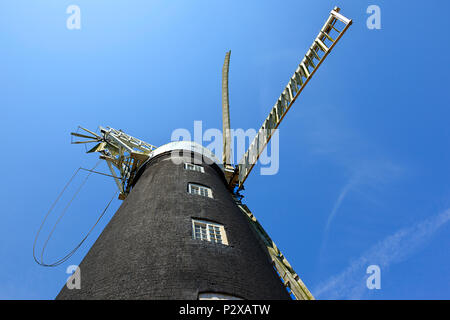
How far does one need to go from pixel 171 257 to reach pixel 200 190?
5.55 meters

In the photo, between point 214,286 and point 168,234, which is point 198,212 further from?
point 214,286

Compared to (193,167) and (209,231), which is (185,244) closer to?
(209,231)

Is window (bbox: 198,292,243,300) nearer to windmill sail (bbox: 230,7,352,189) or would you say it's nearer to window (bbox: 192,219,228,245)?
window (bbox: 192,219,228,245)

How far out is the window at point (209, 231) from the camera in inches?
434

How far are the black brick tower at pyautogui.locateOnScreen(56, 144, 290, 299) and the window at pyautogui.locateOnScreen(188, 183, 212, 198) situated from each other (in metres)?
0.45

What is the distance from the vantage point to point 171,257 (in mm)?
9312

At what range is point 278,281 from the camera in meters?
10.8

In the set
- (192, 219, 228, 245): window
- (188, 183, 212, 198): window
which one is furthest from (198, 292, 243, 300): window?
(188, 183, 212, 198): window

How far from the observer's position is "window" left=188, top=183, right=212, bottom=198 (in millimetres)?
14413

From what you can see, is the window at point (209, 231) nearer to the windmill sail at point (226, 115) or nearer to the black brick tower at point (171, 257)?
the black brick tower at point (171, 257)
